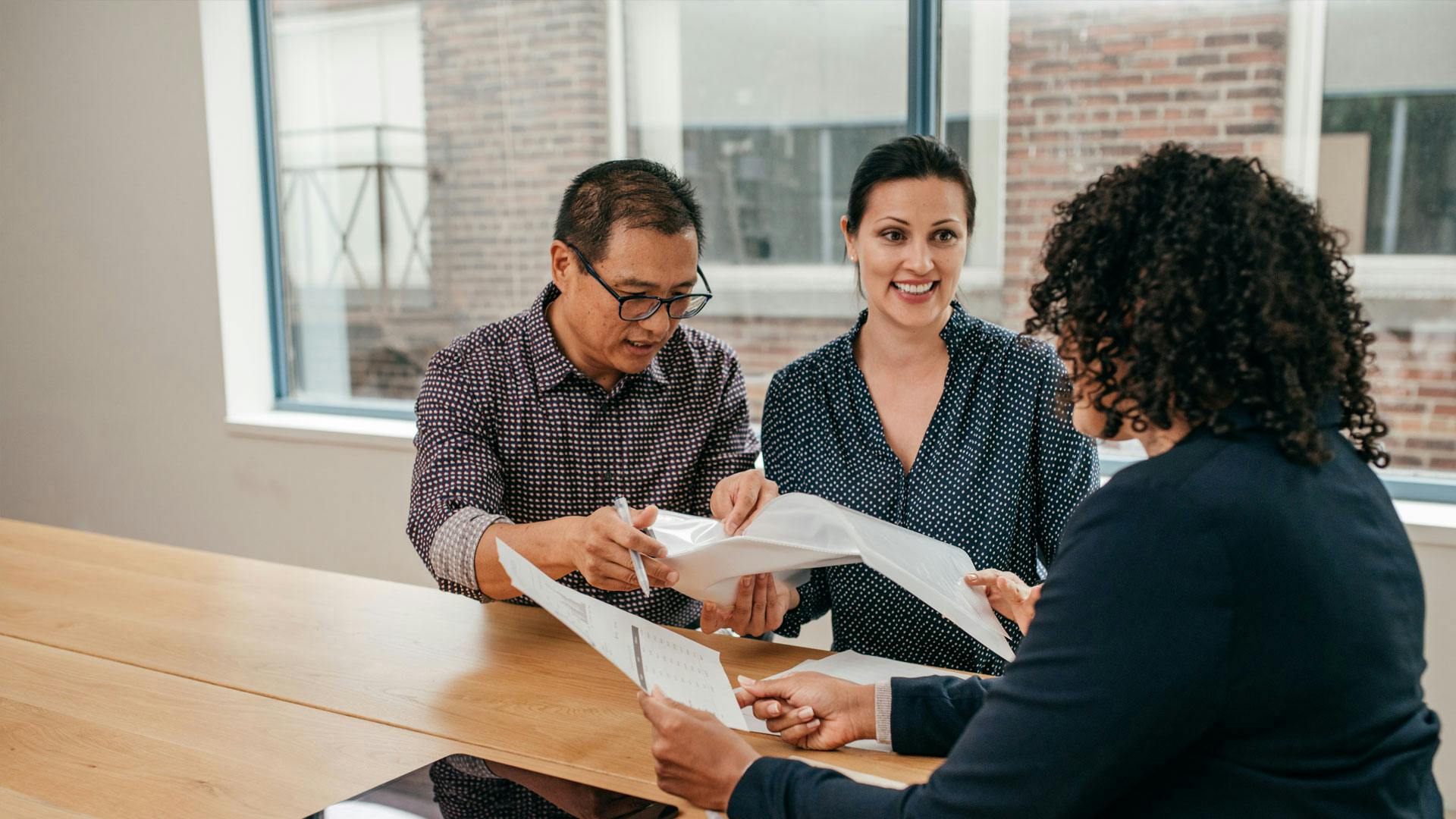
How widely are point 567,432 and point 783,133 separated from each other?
1.73 metres

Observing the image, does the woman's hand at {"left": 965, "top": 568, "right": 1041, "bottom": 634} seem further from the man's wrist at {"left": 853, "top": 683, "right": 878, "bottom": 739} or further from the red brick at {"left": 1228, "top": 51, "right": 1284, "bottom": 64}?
the red brick at {"left": 1228, "top": 51, "right": 1284, "bottom": 64}

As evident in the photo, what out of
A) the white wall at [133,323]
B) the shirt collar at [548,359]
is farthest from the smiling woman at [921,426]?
the white wall at [133,323]

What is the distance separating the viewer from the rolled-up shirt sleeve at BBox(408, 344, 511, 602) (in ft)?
5.44

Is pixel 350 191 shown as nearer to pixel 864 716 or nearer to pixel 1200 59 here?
pixel 1200 59

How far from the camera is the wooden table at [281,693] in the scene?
1252 millimetres

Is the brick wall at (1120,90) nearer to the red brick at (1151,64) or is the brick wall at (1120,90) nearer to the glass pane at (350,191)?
the red brick at (1151,64)

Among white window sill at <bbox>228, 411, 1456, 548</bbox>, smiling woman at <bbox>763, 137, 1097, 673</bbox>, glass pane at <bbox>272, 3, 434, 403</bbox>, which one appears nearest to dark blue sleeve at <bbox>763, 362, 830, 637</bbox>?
smiling woman at <bbox>763, 137, 1097, 673</bbox>

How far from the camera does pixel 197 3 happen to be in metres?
3.70

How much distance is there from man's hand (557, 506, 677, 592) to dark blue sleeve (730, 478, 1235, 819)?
58cm

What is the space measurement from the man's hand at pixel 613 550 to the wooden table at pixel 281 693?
0.52ft

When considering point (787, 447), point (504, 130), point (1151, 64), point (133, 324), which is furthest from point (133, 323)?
point (1151, 64)

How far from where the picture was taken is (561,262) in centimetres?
186

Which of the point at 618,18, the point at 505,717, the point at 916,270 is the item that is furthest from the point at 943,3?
the point at 505,717

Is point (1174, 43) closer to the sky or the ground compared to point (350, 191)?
closer to the sky
